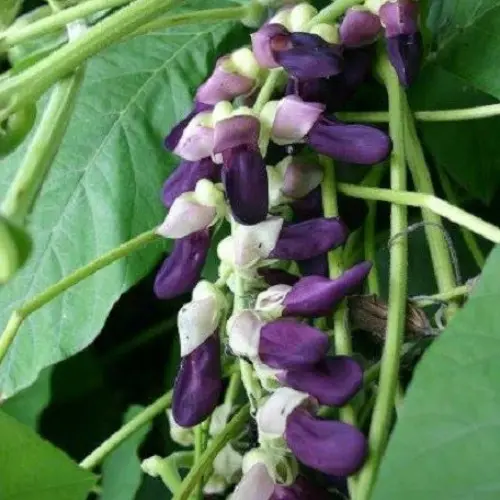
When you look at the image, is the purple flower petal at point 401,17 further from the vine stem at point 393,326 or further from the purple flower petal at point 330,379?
the purple flower petal at point 330,379

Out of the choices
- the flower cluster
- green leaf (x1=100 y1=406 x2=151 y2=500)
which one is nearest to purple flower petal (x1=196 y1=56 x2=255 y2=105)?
the flower cluster

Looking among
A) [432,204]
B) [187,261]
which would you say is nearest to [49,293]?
[187,261]

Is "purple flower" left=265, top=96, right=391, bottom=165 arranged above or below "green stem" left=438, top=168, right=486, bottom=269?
above

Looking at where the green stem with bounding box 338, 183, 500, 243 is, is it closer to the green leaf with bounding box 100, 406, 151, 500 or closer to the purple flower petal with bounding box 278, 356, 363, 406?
the purple flower petal with bounding box 278, 356, 363, 406

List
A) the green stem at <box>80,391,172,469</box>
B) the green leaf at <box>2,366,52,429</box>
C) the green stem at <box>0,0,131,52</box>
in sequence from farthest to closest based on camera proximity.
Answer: the green leaf at <box>2,366,52,429</box>
the green stem at <box>80,391,172,469</box>
the green stem at <box>0,0,131,52</box>

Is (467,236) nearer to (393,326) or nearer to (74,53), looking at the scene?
(393,326)

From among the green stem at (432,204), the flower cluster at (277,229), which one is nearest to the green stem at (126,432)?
the flower cluster at (277,229)
